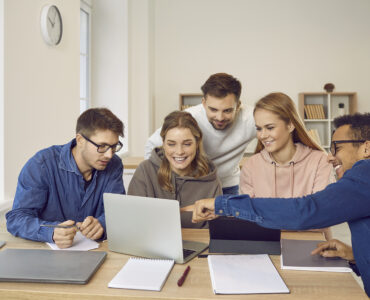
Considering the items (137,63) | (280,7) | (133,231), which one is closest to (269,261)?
(133,231)

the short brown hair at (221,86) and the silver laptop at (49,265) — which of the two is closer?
the silver laptop at (49,265)

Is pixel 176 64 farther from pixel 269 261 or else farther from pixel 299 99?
pixel 269 261

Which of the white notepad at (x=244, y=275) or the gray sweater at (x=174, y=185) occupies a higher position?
the gray sweater at (x=174, y=185)

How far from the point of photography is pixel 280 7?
5980 millimetres

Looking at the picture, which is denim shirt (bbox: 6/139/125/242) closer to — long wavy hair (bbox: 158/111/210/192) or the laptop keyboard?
long wavy hair (bbox: 158/111/210/192)

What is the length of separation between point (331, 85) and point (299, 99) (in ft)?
1.53

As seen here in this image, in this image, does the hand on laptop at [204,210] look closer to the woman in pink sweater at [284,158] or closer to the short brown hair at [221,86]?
the woman in pink sweater at [284,158]

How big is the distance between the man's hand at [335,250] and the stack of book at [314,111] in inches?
178

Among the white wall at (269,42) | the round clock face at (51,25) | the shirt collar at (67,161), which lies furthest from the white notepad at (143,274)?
the white wall at (269,42)

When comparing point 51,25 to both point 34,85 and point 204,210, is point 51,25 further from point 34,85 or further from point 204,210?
point 204,210

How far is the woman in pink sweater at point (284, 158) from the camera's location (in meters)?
2.26

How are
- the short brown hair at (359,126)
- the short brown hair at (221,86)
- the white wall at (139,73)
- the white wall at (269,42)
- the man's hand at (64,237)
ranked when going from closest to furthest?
the short brown hair at (359,126) → the man's hand at (64,237) → the short brown hair at (221,86) → the white wall at (139,73) → the white wall at (269,42)

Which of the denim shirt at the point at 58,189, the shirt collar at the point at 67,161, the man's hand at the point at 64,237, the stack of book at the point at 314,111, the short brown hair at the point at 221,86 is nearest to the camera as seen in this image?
the man's hand at the point at 64,237

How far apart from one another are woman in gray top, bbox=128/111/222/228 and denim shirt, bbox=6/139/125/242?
7.1 inches
